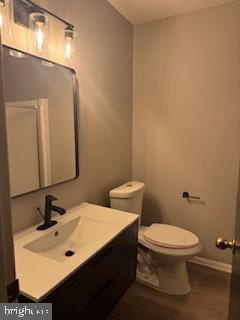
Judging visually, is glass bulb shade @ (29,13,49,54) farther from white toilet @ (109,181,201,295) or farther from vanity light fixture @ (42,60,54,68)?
white toilet @ (109,181,201,295)

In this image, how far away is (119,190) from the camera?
6.57 feet

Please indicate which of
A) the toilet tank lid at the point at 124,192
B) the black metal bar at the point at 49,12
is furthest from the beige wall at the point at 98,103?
the toilet tank lid at the point at 124,192

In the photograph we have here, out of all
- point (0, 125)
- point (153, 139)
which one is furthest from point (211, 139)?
point (0, 125)

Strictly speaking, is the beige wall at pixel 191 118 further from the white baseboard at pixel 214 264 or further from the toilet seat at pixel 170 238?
the toilet seat at pixel 170 238

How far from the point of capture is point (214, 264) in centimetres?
229

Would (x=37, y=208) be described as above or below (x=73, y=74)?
below

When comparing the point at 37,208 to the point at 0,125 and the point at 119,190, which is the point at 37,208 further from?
the point at 0,125

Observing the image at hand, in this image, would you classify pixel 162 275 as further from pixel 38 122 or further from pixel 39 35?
pixel 39 35

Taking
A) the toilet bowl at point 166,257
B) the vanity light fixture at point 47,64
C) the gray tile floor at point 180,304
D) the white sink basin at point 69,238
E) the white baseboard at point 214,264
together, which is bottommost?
the gray tile floor at point 180,304

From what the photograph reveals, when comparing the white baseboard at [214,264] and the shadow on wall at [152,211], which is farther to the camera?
the shadow on wall at [152,211]

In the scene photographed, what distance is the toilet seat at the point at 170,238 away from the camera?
71.5 inches

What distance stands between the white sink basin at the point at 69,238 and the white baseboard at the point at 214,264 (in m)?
1.36

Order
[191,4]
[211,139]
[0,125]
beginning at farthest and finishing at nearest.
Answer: [211,139] < [191,4] < [0,125]

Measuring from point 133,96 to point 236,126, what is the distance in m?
1.05
